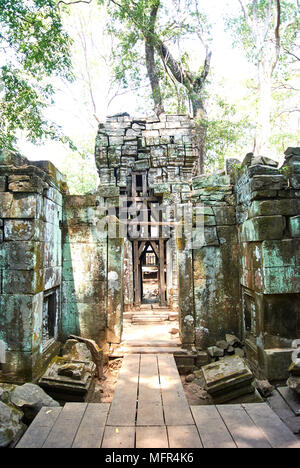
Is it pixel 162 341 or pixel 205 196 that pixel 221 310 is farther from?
pixel 205 196

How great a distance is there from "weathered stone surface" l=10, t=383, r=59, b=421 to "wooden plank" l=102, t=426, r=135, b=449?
1.25m

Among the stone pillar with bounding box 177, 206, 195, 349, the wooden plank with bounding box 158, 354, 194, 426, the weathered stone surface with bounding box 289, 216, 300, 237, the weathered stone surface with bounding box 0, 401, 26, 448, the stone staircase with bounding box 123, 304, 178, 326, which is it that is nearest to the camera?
the weathered stone surface with bounding box 0, 401, 26, 448

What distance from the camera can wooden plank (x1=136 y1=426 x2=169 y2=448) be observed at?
2.48 meters

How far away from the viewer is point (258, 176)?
14.9 feet

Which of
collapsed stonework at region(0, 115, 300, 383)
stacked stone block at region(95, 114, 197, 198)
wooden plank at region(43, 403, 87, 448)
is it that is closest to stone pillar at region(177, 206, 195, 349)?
collapsed stonework at region(0, 115, 300, 383)

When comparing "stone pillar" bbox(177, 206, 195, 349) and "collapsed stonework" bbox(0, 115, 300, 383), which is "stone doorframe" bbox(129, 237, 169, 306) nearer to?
"collapsed stonework" bbox(0, 115, 300, 383)

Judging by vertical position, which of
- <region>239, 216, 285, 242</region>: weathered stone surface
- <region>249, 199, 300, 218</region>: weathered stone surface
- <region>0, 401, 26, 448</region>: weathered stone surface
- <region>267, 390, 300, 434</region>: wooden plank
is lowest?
<region>267, 390, 300, 434</region>: wooden plank

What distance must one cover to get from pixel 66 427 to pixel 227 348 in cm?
335

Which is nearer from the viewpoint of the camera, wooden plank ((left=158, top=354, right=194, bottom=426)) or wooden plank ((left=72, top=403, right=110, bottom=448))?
wooden plank ((left=72, top=403, right=110, bottom=448))

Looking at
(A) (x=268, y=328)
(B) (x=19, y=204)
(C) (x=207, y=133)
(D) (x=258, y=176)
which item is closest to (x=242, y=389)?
(A) (x=268, y=328)

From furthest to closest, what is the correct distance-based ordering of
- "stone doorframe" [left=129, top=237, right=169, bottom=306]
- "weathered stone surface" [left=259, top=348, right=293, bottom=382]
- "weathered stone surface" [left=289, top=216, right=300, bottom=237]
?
"stone doorframe" [left=129, top=237, right=169, bottom=306]
"weathered stone surface" [left=289, top=216, right=300, bottom=237]
"weathered stone surface" [left=259, top=348, right=293, bottom=382]

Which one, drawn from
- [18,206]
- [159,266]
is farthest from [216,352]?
[159,266]

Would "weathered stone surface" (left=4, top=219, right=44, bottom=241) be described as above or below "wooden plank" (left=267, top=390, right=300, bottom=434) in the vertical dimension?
above

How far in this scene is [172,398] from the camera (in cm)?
331
